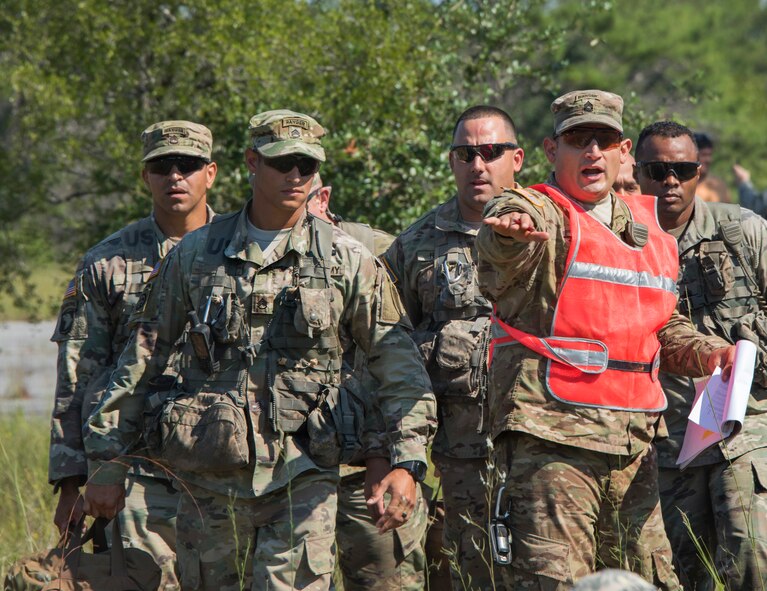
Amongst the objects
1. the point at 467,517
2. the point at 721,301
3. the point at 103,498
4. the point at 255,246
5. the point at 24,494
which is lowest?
the point at 24,494

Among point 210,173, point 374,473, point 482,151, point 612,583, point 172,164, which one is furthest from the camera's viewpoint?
point 210,173

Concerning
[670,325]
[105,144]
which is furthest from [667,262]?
[105,144]

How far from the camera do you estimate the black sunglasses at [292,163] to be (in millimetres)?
4754

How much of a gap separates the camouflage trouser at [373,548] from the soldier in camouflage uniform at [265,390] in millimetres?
1450

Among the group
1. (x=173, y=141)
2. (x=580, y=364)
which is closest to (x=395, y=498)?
(x=580, y=364)

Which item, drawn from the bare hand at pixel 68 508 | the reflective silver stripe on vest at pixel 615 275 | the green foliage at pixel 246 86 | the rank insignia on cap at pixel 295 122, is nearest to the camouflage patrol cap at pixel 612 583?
the reflective silver stripe on vest at pixel 615 275

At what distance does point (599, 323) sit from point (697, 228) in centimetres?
159

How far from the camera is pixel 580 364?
14.8 ft

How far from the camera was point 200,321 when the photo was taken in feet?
15.2

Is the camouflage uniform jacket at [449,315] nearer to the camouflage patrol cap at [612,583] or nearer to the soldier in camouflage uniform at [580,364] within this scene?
the soldier in camouflage uniform at [580,364]

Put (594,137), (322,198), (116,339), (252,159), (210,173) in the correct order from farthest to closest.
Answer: (322,198), (210,173), (116,339), (252,159), (594,137)

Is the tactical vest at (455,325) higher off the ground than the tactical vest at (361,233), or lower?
lower

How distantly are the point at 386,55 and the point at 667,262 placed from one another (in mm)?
5247

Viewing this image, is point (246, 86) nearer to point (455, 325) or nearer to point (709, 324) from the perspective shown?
point (455, 325)
